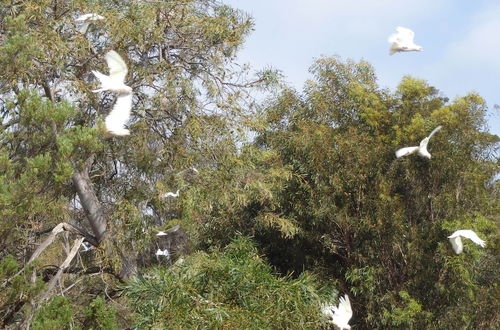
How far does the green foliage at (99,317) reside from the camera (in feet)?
24.5

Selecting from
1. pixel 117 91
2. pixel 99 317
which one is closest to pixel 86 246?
pixel 99 317

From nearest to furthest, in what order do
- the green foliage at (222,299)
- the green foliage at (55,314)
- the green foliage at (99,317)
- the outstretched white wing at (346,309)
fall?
the green foliage at (222,299)
the green foliage at (55,314)
the outstretched white wing at (346,309)
the green foliage at (99,317)

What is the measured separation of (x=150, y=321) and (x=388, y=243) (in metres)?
3.34

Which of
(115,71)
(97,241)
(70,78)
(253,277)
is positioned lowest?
(97,241)

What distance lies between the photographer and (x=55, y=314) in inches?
267

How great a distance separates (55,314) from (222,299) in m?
1.61

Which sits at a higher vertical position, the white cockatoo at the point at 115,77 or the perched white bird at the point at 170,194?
the white cockatoo at the point at 115,77

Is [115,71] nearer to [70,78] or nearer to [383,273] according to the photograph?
[70,78]

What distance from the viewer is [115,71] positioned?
577 centimetres

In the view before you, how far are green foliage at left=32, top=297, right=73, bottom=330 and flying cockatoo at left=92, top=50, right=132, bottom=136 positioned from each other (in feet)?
6.89

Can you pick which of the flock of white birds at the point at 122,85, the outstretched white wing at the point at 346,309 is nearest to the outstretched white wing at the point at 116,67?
the flock of white birds at the point at 122,85

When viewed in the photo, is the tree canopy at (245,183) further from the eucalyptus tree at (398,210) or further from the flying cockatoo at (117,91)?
the flying cockatoo at (117,91)

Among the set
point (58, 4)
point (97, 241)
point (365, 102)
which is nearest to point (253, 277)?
point (97, 241)

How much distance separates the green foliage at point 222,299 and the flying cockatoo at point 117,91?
6.02 feet
